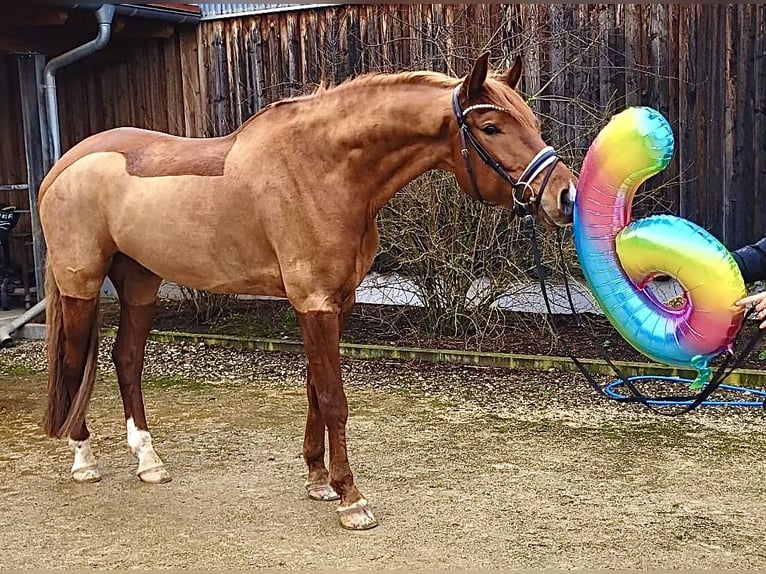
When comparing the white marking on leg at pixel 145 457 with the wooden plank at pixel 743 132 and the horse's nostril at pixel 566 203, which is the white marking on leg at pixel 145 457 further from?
the wooden plank at pixel 743 132

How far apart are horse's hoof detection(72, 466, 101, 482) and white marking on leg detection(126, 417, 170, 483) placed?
0.19m

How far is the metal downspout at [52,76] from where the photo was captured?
6.82 meters

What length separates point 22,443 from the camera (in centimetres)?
445

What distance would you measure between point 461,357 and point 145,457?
8.61 feet

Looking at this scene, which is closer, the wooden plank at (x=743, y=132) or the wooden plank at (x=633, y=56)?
the wooden plank at (x=743, y=132)

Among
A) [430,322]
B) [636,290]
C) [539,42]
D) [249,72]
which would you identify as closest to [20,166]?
[249,72]

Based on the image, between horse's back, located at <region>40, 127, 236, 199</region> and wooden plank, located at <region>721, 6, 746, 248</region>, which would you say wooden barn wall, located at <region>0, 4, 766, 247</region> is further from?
horse's back, located at <region>40, 127, 236, 199</region>

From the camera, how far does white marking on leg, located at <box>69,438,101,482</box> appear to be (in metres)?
3.83

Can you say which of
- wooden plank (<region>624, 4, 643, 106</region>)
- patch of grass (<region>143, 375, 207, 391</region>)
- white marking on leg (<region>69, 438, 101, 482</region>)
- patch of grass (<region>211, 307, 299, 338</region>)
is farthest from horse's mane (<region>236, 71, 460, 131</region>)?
patch of grass (<region>211, 307, 299, 338</region>)

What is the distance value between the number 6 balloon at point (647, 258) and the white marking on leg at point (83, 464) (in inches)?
98.5

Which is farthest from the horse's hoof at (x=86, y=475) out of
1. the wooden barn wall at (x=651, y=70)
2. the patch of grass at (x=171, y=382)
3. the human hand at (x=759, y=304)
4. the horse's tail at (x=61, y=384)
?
the wooden barn wall at (x=651, y=70)

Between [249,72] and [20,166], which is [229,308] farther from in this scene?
[20,166]

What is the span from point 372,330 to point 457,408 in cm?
200

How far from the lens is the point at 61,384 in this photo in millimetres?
3848
